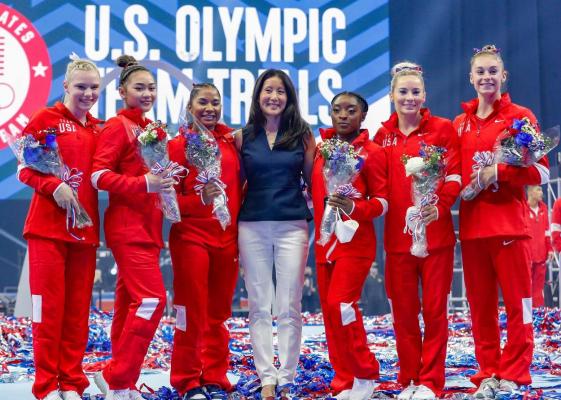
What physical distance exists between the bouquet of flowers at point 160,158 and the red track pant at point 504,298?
59.0 inches

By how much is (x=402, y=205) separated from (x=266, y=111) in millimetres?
842

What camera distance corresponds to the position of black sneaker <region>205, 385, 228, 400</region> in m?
3.81

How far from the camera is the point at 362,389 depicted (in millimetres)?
3729

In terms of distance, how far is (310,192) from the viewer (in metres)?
4.11

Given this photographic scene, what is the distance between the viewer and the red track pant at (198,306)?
377 centimetres

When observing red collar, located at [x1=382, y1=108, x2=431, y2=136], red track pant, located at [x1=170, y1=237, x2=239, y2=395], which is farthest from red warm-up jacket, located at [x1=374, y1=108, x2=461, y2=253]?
red track pant, located at [x1=170, y1=237, x2=239, y2=395]

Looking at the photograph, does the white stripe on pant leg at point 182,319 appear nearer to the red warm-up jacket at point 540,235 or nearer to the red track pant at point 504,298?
the red track pant at point 504,298

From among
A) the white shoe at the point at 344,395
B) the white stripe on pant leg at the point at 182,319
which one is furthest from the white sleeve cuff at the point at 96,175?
the white shoe at the point at 344,395

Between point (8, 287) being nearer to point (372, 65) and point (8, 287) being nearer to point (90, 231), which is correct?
point (372, 65)

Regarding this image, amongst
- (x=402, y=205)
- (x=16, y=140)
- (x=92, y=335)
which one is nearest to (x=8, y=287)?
(x=92, y=335)

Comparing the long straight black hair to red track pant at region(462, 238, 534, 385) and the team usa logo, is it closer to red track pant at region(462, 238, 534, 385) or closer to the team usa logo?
red track pant at region(462, 238, 534, 385)

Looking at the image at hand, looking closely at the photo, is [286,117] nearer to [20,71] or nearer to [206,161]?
[206,161]

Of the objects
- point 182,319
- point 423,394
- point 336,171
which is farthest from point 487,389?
point 182,319

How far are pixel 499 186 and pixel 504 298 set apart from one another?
0.57 meters
